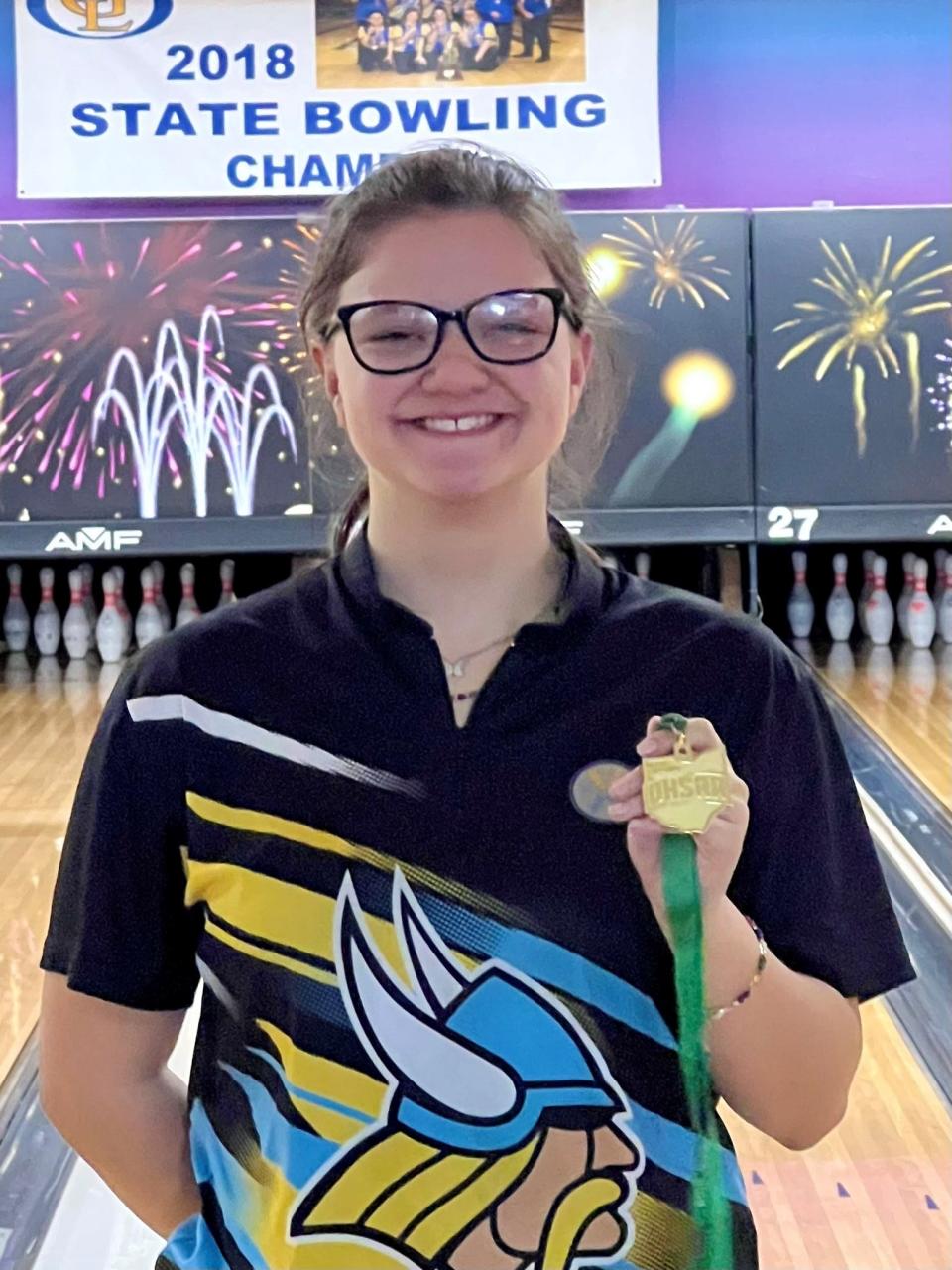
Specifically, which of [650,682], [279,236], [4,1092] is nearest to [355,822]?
[650,682]

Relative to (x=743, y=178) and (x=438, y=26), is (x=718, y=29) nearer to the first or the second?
(x=743, y=178)

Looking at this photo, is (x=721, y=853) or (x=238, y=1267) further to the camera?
(x=238, y=1267)

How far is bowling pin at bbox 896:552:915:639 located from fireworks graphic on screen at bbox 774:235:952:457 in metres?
0.42

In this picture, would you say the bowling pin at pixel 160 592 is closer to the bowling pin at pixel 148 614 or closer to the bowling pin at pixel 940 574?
the bowling pin at pixel 148 614

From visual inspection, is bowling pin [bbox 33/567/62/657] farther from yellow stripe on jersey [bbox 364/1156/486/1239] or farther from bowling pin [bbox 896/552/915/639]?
yellow stripe on jersey [bbox 364/1156/486/1239]

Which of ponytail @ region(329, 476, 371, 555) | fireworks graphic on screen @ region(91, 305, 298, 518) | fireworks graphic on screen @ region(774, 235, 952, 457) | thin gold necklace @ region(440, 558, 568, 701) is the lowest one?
thin gold necklace @ region(440, 558, 568, 701)

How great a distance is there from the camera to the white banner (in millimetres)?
4418

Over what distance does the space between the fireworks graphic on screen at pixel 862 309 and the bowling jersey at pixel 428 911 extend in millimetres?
3417

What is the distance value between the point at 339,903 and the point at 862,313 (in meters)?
3.62

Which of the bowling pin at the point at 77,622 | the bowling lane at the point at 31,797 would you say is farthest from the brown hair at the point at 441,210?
the bowling pin at the point at 77,622

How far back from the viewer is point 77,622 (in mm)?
4324

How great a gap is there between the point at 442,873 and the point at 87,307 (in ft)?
11.7

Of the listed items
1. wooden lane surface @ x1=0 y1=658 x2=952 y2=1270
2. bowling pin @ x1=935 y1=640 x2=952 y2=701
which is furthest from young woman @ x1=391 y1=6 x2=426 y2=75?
wooden lane surface @ x1=0 y1=658 x2=952 y2=1270

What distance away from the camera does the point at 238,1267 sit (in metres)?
0.78
